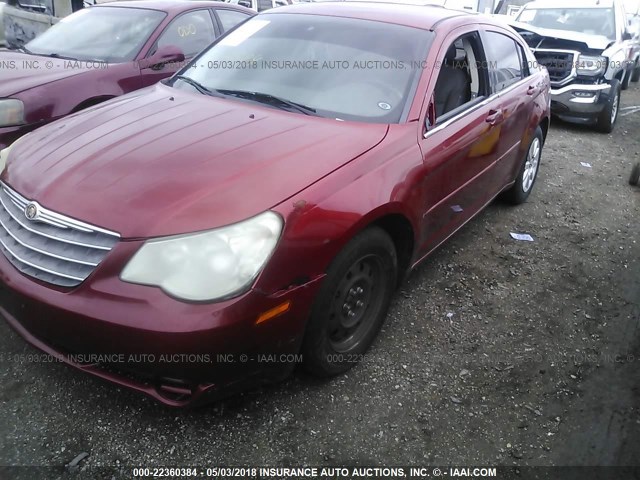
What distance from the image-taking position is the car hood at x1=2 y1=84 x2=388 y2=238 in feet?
6.47

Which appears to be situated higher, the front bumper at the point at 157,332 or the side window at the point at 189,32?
the side window at the point at 189,32

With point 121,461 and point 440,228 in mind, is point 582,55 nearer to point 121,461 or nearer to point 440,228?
point 440,228

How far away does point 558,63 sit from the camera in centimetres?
753

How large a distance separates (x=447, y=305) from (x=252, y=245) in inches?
67.3

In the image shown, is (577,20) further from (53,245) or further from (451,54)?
(53,245)

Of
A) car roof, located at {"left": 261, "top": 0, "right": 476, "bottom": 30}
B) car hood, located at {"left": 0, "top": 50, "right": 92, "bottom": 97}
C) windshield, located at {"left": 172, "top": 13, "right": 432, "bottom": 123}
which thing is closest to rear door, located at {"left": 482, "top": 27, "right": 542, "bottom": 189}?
car roof, located at {"left": 261, "top": 0, "right": 476, "bottom": 30}

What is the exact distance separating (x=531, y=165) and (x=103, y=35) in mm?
4090

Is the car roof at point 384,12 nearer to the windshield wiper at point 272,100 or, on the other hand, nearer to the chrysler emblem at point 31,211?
the windshield wiper at point 272,100

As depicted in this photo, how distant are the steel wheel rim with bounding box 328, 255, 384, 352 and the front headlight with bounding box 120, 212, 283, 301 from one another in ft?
1.67

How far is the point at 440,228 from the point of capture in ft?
10.2

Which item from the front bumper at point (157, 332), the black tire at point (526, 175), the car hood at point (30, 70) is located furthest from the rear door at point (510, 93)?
the car hood at point (30, 70)

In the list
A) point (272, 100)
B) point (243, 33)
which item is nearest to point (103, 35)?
point (243, 33)

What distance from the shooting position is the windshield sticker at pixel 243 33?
3.38m

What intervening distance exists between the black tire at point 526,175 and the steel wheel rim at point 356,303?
244 centimetres
